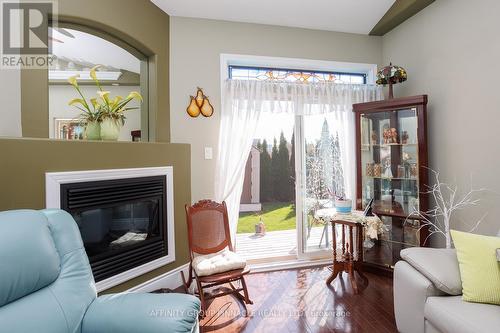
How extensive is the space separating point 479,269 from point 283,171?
1.98m

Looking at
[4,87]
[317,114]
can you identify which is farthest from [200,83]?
[4,87]

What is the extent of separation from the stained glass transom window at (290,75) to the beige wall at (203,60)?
0.18m

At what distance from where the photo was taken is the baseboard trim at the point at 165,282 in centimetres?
229

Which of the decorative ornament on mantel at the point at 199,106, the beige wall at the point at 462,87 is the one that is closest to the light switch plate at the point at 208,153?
the decorative ornament on mantel at the point at 199,106

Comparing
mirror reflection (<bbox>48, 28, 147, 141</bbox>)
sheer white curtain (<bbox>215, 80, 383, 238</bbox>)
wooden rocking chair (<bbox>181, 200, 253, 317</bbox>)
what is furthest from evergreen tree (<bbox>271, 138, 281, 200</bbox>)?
mirror reflection (<bbox>48, 28, 147, 141</bbox>)

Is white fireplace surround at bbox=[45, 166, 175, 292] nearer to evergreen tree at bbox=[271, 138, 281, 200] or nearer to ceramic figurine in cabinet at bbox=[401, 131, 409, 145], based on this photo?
evergreen tree at bbox=[271, 138, 281, 200]

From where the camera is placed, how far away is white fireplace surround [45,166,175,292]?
1.73m

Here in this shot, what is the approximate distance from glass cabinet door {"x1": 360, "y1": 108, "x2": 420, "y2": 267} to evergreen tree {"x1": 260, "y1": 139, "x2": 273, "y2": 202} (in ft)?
3.64

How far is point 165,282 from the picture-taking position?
8.16 ft

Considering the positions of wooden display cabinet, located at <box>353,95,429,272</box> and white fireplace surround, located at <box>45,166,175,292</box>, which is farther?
wooden display cabinet, located at <box>353,95,429,272</box>

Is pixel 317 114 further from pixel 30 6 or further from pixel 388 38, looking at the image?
pixel 30 6

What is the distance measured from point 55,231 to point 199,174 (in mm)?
1592

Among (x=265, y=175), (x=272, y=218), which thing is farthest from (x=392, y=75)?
(x=272, y=218)

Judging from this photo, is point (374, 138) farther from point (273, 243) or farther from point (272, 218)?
point (273, 243)
